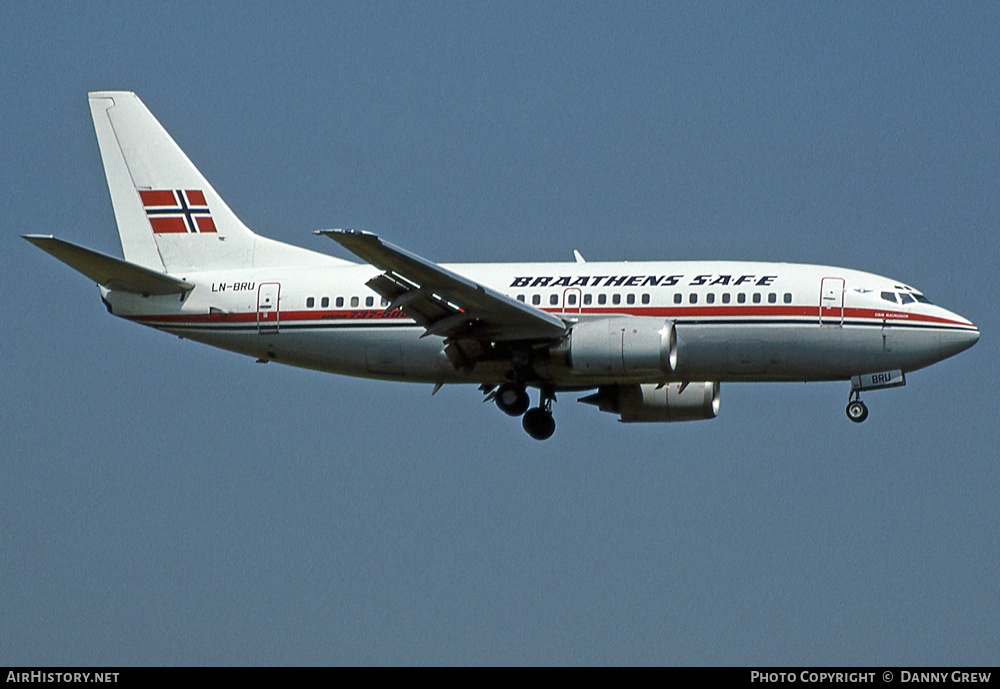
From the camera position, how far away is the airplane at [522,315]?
44500 millimetres

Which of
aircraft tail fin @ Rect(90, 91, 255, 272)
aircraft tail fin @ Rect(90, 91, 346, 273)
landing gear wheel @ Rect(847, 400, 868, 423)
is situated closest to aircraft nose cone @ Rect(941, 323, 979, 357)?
landing gear wheel @ Rect(847, 400, 868, 423)

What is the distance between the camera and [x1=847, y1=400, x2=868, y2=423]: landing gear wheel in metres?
45.4

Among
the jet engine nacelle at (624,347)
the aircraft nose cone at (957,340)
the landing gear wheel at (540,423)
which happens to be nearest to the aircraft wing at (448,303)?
the jet engine nacelle at (624,347)

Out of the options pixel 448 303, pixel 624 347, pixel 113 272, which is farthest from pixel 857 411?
pixel 113 272

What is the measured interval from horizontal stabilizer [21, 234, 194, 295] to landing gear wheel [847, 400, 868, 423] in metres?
18.0

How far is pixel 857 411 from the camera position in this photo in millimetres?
45500

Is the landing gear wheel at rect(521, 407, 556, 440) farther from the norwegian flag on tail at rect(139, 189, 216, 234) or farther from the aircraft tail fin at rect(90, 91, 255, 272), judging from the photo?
the norwegian flag on tail at rect(139, 189, 216, 234)

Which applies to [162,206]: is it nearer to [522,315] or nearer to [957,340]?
[522,315]

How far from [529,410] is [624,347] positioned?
204 inches

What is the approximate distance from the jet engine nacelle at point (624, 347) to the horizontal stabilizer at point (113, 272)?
11279 mm

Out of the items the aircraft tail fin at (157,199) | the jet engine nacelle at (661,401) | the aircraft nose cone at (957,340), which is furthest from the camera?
the aircraft tail fin at (157,199)

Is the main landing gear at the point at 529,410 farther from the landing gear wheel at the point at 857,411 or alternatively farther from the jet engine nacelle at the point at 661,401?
the landing gear wheel at the point at 857,411
